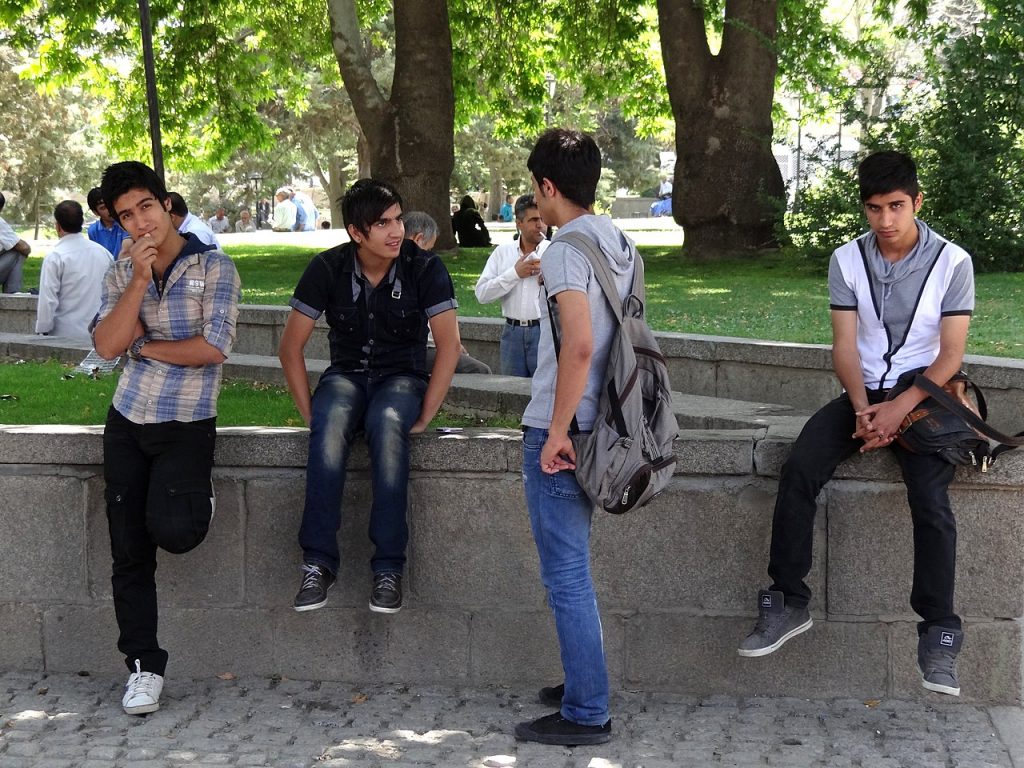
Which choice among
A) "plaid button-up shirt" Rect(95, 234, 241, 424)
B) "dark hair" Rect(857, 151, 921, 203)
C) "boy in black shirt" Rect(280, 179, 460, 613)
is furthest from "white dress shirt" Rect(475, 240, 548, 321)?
"dark hair" Rect(857, 151, 921, 203)

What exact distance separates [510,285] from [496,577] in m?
3.23

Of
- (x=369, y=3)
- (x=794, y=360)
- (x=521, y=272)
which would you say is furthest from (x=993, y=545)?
(x=369, y=3)

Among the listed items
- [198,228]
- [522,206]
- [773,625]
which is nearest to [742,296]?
[522,206]

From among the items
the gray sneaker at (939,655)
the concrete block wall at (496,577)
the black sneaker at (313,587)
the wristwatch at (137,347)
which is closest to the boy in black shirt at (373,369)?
the black sneaker at (313,587)

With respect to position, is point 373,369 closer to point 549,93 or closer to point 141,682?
point 141,682

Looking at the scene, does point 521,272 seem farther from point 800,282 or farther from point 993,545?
point 800,282

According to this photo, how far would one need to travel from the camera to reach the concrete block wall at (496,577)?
5.10 metres

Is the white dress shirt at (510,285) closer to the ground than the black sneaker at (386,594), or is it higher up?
higher up

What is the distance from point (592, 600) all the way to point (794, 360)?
3.92 metres

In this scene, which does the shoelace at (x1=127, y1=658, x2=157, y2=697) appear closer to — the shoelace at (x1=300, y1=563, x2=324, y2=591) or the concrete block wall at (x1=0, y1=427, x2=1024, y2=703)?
the concrete block wall at (x1=0, y1=427, x2=1024, y2=703)

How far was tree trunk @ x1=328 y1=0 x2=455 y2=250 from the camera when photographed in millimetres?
17797

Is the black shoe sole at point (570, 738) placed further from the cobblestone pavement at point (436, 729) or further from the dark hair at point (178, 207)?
the dark hair at point (178, 207)

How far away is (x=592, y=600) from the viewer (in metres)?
4.53

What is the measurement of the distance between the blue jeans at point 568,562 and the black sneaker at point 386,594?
0.76 meters
